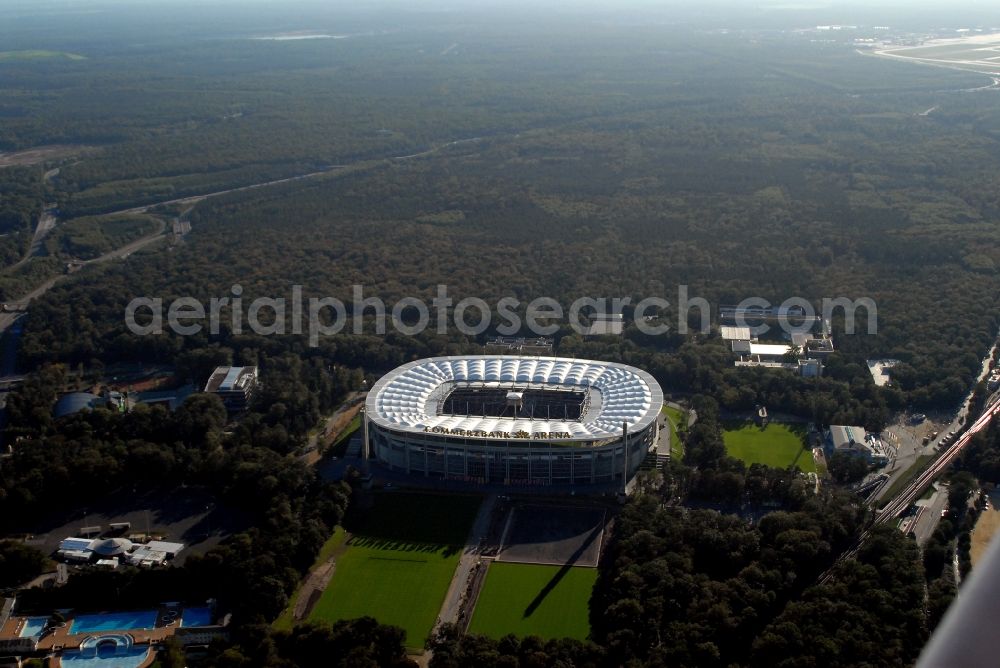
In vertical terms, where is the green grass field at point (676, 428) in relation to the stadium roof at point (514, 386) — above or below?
below

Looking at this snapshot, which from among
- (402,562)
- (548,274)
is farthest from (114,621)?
(548,274)

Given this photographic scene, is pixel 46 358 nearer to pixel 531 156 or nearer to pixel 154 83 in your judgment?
pixel 531 156

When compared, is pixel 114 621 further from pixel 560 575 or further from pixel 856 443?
pixel 856 443

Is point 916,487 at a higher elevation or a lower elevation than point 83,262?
higher

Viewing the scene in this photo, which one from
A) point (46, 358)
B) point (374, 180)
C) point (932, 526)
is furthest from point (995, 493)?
point (374, 180)

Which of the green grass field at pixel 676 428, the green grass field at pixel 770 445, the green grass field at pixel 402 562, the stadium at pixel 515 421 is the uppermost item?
the stadium at pixel 515 421

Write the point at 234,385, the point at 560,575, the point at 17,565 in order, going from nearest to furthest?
1. the point at 17,565
2. the point at 560,575
3. the point at 234,385

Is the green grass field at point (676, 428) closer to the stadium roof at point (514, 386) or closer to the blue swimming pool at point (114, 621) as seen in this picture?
the stadium roof at point (514, 386)

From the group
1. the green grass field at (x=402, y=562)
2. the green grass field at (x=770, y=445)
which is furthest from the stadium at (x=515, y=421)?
the green grass field at (x=770, y=445)
